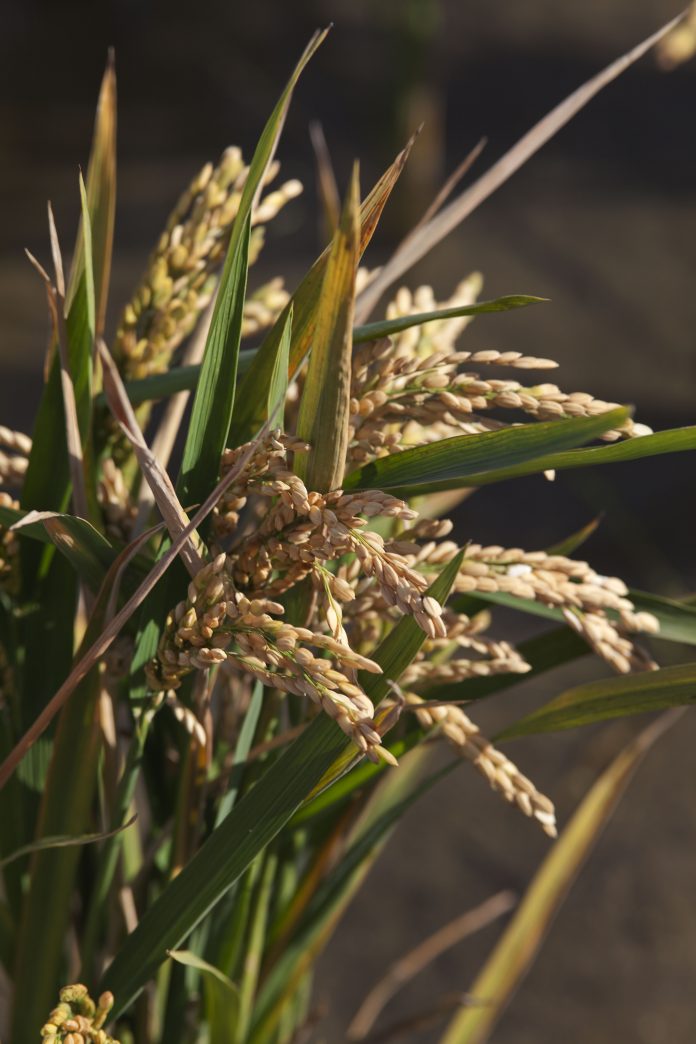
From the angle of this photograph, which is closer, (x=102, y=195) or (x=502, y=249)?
(x=102, y=195)

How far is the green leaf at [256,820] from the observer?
1.25 ft

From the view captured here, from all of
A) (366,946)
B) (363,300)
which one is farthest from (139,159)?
(363,300)

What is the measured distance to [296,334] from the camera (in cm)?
43

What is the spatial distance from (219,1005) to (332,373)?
316 mm

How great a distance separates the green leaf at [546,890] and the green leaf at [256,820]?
0.36 m

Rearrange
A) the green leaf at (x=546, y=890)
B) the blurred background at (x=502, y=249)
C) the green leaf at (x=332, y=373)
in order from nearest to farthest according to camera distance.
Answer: the green leaf at (x=332, y=373)
the green leaf at (x=546, y=890)
the blurred background at (x=502, y=249)

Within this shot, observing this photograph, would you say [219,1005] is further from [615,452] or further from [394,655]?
[615,452]

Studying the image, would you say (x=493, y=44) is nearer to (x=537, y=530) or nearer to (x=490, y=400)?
(x=537, y=530)

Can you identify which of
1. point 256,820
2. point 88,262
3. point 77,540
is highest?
point 88,262

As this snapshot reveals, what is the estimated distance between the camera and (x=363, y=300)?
515mm

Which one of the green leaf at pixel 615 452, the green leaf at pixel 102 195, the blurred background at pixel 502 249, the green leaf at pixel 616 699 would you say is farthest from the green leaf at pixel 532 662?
the blurred background at pixel 502 249

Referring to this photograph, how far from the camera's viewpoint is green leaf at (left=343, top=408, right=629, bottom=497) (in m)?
0.35

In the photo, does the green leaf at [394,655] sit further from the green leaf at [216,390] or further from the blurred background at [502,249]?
the blurred background at [502,249]

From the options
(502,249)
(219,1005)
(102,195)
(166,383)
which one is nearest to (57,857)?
(219,1005)
